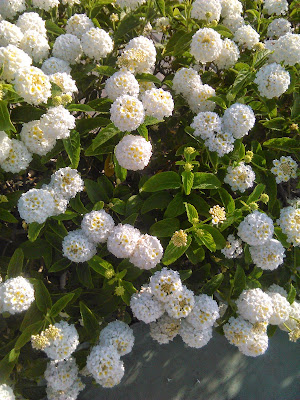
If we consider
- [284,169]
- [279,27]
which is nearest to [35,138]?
[284,169]

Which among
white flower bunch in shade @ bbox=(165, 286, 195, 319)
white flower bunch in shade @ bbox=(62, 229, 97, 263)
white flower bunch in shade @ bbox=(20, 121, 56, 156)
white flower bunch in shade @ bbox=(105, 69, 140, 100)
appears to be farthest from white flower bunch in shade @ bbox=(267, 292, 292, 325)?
white flower bunch in shade @ bbox=(20, 121, 56, 156)

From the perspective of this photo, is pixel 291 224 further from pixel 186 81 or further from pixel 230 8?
pixel 230 8

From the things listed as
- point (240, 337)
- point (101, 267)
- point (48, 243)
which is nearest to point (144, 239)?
point (101, 267)

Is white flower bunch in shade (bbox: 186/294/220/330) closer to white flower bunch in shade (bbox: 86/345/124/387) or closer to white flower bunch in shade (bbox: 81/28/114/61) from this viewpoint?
white flower bunch in shade (bbox: 86/345/124/387)

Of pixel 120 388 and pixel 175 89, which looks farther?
pixel 120 388

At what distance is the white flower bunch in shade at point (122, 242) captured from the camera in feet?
6.80

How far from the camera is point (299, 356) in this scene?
10.9ft

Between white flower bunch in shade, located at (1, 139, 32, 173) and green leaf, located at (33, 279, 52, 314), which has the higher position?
white flower bunch in shade, located at (1, 139, 32, 173)

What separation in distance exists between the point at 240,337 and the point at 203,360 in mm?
1055

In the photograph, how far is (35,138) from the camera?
6.92 feet

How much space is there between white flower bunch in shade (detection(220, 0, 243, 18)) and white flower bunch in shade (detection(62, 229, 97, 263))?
194cm

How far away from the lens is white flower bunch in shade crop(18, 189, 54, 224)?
2.03 m

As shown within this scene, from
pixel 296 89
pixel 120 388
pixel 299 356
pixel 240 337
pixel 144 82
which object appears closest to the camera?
pixel 240 337

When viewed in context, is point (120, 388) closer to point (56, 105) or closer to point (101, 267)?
point (101, 267)
